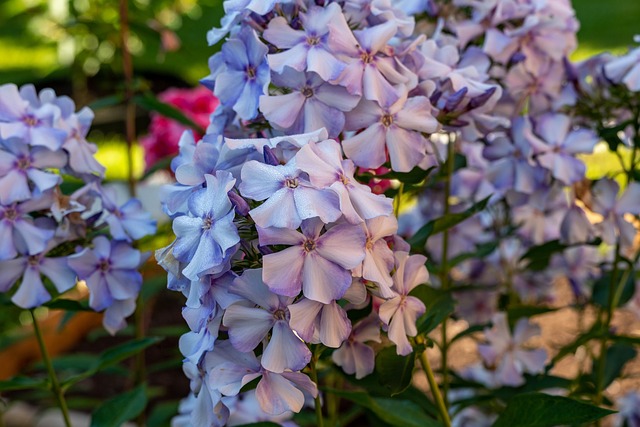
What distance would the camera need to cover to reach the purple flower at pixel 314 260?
65 cm

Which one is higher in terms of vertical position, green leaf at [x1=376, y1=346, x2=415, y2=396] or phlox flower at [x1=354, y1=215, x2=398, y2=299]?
phlox flower at [x1=354, y1=215, x2=398, y2=299]

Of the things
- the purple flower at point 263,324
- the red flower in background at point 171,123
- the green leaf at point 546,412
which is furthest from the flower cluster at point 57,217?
the red flower in background at point 171,123

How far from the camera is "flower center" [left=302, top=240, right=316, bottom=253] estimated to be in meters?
0.66

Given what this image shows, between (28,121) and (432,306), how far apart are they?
1.58ft

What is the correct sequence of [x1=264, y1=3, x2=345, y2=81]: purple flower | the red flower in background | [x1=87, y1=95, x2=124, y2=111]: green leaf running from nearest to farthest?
[x1=264, y1=3, x2=345, y2=81]: purple flower, [x1=87, y1=95, x2=124, y2=111]: green leaf, the red flower in background

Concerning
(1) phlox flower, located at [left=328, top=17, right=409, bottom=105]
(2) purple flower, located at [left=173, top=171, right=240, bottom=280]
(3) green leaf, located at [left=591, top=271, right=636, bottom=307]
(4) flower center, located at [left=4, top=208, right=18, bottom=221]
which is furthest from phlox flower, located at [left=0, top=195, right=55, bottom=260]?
(3) green leaf, located at [left=591, top=271, right=636, bottom=307]

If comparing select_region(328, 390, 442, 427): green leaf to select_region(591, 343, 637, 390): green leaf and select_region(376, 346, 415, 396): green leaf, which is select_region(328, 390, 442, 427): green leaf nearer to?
select_region(376, 346, 415, 396): green leaf

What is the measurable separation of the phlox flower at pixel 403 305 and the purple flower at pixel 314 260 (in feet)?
0.35

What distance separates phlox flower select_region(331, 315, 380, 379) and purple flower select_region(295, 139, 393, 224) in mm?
184

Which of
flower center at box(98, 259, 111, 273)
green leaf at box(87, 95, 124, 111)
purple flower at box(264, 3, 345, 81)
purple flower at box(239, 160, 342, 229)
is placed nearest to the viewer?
purple flower at box(239, 160, 342, 229)

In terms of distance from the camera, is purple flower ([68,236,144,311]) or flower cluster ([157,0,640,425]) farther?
purple flower ([68,236,144,311])

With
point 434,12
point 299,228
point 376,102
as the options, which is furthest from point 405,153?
point 434,12

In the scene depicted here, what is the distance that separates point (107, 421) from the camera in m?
1.03

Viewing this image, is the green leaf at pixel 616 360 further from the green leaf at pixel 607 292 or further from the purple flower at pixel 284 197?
the purple flower at pixel 284 197
